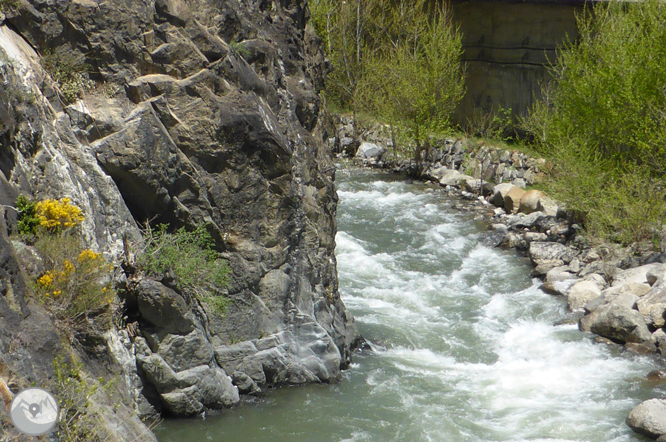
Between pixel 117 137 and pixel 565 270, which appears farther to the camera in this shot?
pixel 565 270

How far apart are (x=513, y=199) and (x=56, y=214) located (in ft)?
56.9

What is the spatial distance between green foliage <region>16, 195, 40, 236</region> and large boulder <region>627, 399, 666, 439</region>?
868 centimetres

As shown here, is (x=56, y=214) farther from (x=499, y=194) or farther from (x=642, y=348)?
(x=499, y=194)

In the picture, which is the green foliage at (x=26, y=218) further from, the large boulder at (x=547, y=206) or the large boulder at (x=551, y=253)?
the large boulder at (x=547, y=206)

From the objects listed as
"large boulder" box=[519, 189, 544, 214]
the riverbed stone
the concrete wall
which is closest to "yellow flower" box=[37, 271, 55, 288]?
the riverbed stone

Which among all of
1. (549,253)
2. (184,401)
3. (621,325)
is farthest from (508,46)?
(184,401)

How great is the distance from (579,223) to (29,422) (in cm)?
1691

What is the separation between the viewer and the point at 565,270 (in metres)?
16.1

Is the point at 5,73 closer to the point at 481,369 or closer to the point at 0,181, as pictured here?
the point at 0,181

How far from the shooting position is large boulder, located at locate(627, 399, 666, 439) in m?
9.05

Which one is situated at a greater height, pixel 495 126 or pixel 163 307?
pixel 163 307

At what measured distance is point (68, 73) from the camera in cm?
825

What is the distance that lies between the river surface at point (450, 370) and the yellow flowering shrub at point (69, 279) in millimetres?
2330

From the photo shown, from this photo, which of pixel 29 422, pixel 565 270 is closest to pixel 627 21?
pixel 565 270
